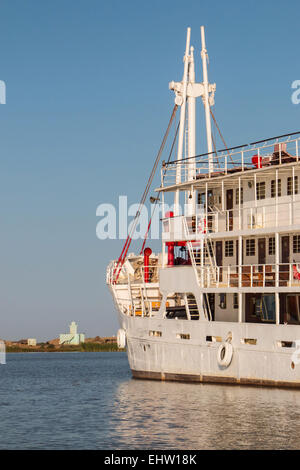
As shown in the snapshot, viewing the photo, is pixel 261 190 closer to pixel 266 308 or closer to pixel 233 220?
pixel 233 220

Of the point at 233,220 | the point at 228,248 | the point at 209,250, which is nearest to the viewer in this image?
the point at 233,220

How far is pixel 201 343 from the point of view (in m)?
38.6

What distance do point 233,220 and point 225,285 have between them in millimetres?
3819

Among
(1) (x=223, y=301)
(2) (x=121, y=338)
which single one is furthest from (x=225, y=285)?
(2) (x=121, y=338)

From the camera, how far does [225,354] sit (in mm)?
36625

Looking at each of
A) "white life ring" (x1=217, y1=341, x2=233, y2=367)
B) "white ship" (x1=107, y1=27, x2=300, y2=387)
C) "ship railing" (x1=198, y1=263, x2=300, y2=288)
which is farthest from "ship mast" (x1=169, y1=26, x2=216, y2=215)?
"white life ring" (x1=217, y1=341, x2=233, y2=367)

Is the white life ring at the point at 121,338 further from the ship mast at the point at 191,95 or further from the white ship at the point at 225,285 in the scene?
the ship mast at the point at 191,95

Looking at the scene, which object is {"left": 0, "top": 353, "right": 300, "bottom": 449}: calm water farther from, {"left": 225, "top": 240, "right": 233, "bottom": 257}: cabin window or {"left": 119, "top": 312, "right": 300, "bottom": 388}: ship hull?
{"left": 225, "top": 240, "right": 233, "bottom": 257}: cabin window

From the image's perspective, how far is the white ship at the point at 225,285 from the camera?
1396 inches
